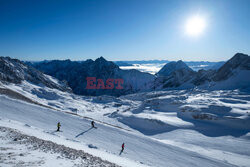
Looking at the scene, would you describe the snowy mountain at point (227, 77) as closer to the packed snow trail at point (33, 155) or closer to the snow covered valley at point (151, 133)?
the snow covered valley at point (151, 133)

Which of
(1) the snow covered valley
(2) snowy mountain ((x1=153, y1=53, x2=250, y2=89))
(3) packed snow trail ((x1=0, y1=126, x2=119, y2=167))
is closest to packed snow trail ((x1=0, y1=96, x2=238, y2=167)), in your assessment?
(1) the snow covered valley

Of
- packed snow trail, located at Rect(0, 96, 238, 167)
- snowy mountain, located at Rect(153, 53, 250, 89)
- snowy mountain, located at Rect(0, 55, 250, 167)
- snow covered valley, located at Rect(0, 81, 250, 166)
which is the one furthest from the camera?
snowy mountain, located at Rect(153, 53, 250, 89)

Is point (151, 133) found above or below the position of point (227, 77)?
below

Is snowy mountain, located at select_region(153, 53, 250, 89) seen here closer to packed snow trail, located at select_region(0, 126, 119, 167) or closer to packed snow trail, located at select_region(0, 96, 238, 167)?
packed snow trail, located at select_region(0, 96, 238, 167)

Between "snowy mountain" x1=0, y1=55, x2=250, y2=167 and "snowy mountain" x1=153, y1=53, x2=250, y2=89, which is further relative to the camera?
"snowy mountain" x1=153, y1=53, x2=250, y2=89

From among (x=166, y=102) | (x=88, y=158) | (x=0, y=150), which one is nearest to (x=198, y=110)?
(x=166, y=102)

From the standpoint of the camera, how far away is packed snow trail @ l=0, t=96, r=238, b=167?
21.6m

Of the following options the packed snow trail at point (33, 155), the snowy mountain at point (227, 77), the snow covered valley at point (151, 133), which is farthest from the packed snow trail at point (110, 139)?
the snowy mountain at point (227, 77)

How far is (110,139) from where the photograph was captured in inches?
Result: 996

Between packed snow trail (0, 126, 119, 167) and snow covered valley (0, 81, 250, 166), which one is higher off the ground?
packed snow trail (0, 126, 119, 167)

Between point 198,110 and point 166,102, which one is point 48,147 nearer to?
point 198,110

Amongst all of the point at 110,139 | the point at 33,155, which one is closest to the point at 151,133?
the point at 110,139

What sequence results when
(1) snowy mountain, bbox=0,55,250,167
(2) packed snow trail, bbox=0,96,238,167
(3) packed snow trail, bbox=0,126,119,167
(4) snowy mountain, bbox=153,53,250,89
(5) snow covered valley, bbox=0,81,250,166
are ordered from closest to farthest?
(3) packed snow trail, bbox=0,126,119,167
(1) snowy mountain, bbox=0,55,250,167
(5) snow covered valley, bbox=0,81,250,166
(2) packed snow trail, bbox=0,96,238,167
(4) snowy mountain, bbox=153,53,250,89

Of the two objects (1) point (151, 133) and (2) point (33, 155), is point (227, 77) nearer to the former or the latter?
(1) point (151, 133)
